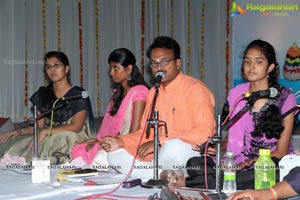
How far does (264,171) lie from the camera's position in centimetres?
237

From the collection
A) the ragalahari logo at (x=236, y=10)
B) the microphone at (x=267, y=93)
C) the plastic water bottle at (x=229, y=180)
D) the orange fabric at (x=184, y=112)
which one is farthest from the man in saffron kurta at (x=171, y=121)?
the ragalahari logo at (x=236, y=10)

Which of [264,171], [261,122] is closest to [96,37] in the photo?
[261,122]

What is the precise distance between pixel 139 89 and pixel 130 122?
0.24 meters

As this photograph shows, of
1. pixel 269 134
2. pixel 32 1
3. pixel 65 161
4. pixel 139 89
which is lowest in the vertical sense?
pixel 65 161

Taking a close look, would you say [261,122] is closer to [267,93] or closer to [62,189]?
[267,93]

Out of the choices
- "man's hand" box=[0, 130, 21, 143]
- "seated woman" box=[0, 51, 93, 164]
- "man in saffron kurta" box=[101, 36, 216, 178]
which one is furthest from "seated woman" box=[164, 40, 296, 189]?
"man's hand" box=[0, 130, 21, 143]

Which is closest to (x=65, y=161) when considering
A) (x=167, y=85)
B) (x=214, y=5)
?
(x=167, y=85)

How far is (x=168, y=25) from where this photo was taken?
6316mm

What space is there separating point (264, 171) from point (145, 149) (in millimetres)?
845

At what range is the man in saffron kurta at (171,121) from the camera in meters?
2.91

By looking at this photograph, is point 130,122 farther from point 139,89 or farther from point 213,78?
point 213,78

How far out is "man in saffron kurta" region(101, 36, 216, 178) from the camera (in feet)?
9.56

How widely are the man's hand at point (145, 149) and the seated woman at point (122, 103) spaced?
45cm

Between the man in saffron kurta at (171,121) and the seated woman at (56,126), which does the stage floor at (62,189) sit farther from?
the seated woman at (56,126)
